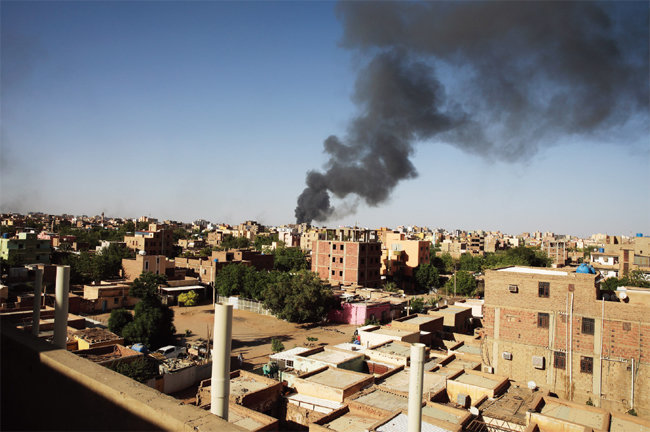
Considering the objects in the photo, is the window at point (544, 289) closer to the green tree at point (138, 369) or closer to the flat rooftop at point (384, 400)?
the flat rooftop at point (384, 400)

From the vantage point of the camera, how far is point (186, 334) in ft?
75.5

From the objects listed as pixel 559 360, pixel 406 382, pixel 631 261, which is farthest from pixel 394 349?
pixel 631 261

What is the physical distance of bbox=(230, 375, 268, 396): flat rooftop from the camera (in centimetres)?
1211

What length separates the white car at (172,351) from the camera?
1839cm

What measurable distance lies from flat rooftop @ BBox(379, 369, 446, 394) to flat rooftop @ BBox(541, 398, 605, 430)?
2.92 m

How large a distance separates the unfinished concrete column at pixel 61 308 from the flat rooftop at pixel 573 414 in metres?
10.7

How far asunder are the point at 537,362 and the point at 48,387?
15.8 meters

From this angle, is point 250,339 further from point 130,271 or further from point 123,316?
point 130,271

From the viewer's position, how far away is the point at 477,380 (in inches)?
522

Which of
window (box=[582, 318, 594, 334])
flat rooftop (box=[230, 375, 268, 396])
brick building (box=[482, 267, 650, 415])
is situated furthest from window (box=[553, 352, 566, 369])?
flat rooftop (box=[230, 375, 268, 396])

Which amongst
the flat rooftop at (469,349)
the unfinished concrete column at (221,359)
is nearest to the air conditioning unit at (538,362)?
the flat rooftop at (469,349)

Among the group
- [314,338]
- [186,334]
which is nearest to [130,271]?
[186,334]

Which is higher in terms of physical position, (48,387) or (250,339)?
(48,387)

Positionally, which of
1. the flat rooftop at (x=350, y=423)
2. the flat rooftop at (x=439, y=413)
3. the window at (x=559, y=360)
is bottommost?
the flat rooftop at (x=350, y=423)
